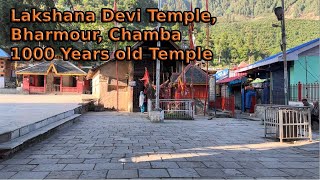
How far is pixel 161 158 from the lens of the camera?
6422 mm

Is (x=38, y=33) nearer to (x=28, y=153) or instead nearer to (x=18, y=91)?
(x=28, y=153)

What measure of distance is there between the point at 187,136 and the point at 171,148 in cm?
230

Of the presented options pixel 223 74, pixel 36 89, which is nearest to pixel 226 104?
pixel 223 74

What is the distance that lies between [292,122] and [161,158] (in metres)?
4.24

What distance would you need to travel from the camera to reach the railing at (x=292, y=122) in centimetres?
865

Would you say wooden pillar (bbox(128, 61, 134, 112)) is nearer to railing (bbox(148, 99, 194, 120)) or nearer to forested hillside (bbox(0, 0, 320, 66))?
railing (bbox(148, 99, 194, 120))

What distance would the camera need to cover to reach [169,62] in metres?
23.0

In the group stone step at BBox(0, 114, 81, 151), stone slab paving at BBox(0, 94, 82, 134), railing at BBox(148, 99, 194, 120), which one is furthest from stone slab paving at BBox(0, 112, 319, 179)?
railing at BBox(148, 99, 194, 120)

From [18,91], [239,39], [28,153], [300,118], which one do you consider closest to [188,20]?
[300,118]

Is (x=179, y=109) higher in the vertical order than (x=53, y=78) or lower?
lower

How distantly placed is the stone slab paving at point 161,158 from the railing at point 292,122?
28cm

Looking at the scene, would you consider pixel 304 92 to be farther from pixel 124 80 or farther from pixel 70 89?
pixel 70 89

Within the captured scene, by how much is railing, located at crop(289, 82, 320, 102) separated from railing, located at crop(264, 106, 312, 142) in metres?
4.31

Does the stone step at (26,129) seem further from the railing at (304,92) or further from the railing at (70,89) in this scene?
the railing at (70,89)
